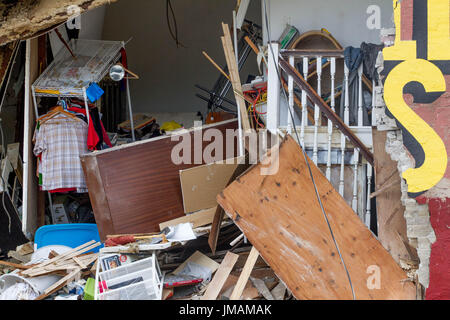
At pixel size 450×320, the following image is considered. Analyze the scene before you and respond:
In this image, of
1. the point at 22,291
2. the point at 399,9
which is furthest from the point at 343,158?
the point at 22,291

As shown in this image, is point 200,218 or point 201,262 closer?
Result: point 201,262

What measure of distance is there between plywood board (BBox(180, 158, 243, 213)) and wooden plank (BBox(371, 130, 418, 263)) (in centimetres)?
167

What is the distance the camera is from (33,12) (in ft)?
19.2

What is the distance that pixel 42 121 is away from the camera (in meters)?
6.59

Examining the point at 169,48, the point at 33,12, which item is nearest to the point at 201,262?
the point at 33,12

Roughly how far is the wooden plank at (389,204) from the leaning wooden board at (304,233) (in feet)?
0.75

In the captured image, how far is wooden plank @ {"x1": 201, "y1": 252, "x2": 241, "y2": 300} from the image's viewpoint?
202 inches

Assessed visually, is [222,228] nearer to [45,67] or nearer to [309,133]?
[309,133]

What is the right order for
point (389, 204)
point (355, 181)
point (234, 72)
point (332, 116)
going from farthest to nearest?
1. point (234, 72)
2. point (355, 181)
3. point (332, 116)
4. point (389, 204)

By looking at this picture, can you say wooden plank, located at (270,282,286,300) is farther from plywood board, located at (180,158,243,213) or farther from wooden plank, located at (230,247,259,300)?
plywood board, located at (180,158,243,213)

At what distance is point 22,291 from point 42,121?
7.78ft

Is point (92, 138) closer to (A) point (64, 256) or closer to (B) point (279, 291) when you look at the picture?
(A) point (64, 256)

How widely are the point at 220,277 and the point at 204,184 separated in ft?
4.03

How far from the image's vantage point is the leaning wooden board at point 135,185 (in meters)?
5.96
